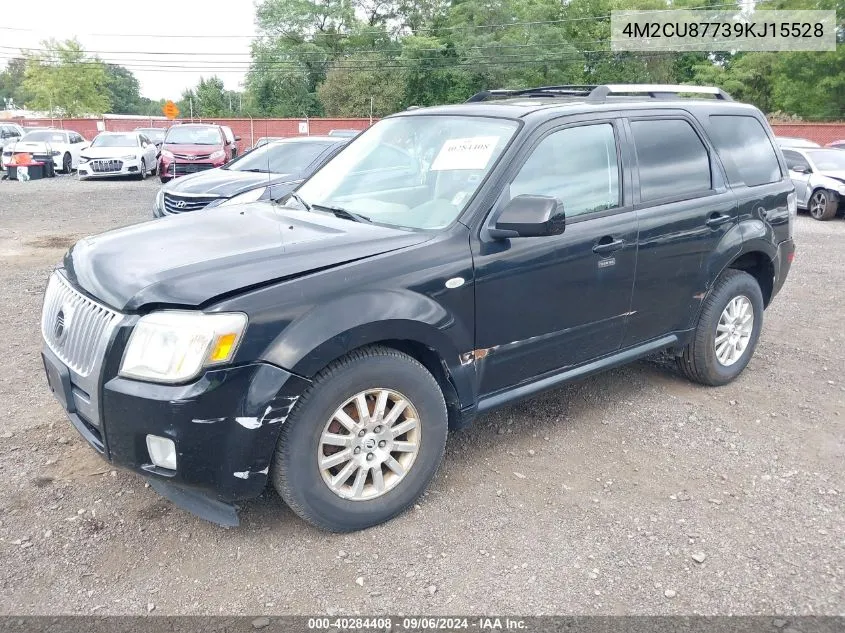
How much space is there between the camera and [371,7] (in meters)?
56.2

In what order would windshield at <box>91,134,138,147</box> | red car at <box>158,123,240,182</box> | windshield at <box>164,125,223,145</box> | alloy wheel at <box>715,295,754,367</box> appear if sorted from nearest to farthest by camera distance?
alloy wheel at <box>715,295,754,367</box>, red car at <box>158,123,240,182</box>, windshield at <box>164,125,223,145</box>, windshield at <box>91,134,138,147</box>

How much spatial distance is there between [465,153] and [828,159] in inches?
528

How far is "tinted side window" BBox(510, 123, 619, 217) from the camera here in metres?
3.67

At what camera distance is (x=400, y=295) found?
3.10 meters

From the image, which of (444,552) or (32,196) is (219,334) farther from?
(32,196)

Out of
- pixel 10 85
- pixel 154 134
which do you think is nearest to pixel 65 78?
pixel 154 134

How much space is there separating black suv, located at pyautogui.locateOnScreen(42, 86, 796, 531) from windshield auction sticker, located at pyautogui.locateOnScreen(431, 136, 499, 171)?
1 centimetres

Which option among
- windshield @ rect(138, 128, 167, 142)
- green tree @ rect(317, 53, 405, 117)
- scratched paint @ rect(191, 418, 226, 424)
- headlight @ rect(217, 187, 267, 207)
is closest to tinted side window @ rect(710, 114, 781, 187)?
scratched paint @ rect(191, 418, 226, 424)

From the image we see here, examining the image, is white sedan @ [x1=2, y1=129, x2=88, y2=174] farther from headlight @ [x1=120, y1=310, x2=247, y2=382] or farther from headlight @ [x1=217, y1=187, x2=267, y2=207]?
headlight @ [x1=120, y1=310, x2=247, y2=382]

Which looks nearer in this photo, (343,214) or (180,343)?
(180,343)

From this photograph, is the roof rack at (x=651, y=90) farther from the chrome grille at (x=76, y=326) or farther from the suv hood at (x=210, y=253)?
the chrome grille at (x=76, y=326)

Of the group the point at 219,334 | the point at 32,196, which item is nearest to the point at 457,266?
the point at 219,334

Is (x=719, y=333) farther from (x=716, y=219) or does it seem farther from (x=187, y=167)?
(x=187, y=167)

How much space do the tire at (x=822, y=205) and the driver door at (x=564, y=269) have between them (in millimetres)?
11564
